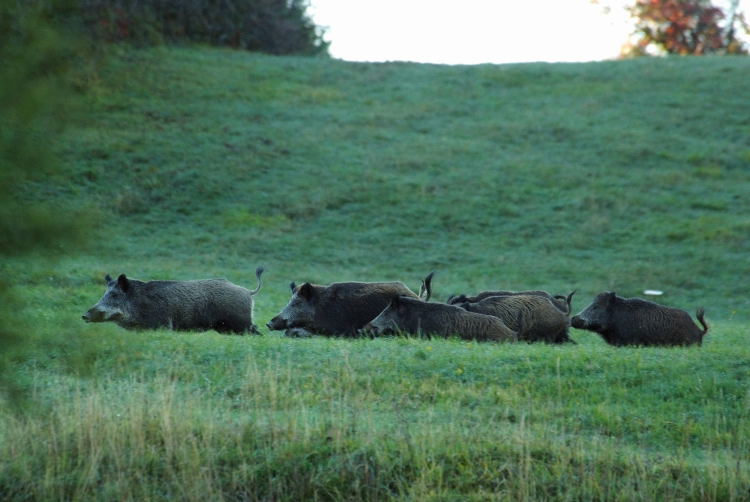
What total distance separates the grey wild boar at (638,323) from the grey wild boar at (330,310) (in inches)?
112

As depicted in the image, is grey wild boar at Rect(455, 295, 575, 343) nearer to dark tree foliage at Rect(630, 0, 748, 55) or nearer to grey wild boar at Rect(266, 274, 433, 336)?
grey wild boar at Rect(266, 274, 433, 336)

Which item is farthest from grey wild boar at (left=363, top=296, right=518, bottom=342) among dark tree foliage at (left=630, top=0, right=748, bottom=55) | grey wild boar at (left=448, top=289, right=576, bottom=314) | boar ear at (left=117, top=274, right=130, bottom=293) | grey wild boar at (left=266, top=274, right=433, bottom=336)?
dark tree foliage at (left=630, top=0, right=748, bottom=55)

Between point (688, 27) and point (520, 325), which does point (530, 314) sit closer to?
point (520, 325)

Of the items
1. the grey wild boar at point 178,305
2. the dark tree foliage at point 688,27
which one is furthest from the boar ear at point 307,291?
the dark tree foliage at point 688,27

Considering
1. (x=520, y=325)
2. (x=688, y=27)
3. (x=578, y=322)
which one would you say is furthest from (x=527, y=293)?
(x=688, y=27)

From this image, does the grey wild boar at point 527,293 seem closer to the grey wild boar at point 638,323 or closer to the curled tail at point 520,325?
the curled tail at point 520,325

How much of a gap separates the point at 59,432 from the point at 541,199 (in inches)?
980

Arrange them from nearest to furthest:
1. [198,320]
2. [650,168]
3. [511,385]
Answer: [511,385]
[198,320]
[650,168]

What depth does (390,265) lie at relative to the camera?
2664 cm

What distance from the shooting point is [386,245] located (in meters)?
28.6

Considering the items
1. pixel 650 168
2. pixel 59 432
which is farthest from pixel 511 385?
pixel 650 168

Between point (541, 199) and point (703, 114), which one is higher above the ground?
point (703, 114)

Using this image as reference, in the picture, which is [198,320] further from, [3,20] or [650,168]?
[650,168]

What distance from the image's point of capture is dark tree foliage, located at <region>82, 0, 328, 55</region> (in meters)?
43.8
